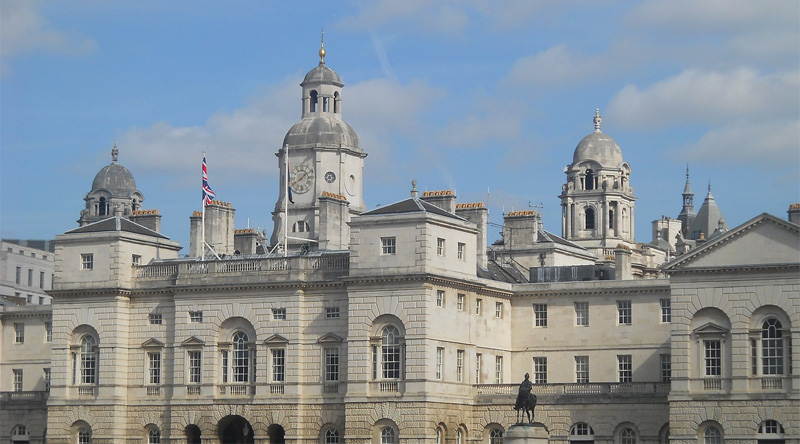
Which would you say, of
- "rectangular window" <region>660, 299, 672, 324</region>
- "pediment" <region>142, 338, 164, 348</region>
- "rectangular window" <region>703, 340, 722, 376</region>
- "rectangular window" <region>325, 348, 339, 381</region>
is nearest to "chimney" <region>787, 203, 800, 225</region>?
"rectangular window" <region>660, 299, 672, 324</region>

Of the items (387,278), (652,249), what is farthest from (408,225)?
(652,249)

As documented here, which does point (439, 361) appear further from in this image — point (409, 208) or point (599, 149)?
point (599, 149)

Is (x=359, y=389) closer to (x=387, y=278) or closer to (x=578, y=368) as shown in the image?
(x=387, y=278)

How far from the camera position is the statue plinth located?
249 ft

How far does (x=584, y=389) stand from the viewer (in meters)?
84.1

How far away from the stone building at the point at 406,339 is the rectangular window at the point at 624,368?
15 cm

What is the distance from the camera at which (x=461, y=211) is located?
9394cm

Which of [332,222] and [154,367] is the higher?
[332,222]

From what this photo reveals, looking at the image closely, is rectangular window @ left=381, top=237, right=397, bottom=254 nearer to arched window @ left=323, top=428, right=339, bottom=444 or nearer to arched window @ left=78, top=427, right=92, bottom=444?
arched window @ left=323, top=428, right=339, bottom=444

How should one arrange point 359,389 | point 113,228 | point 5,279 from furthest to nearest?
point 5,279 → point 113,228 → point 359,389

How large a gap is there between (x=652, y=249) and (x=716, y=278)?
66284 mm

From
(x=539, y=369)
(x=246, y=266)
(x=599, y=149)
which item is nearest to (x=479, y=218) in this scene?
(x=539, y=369)

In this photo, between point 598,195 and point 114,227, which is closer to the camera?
point 114,227

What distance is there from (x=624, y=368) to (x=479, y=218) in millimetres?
11152
